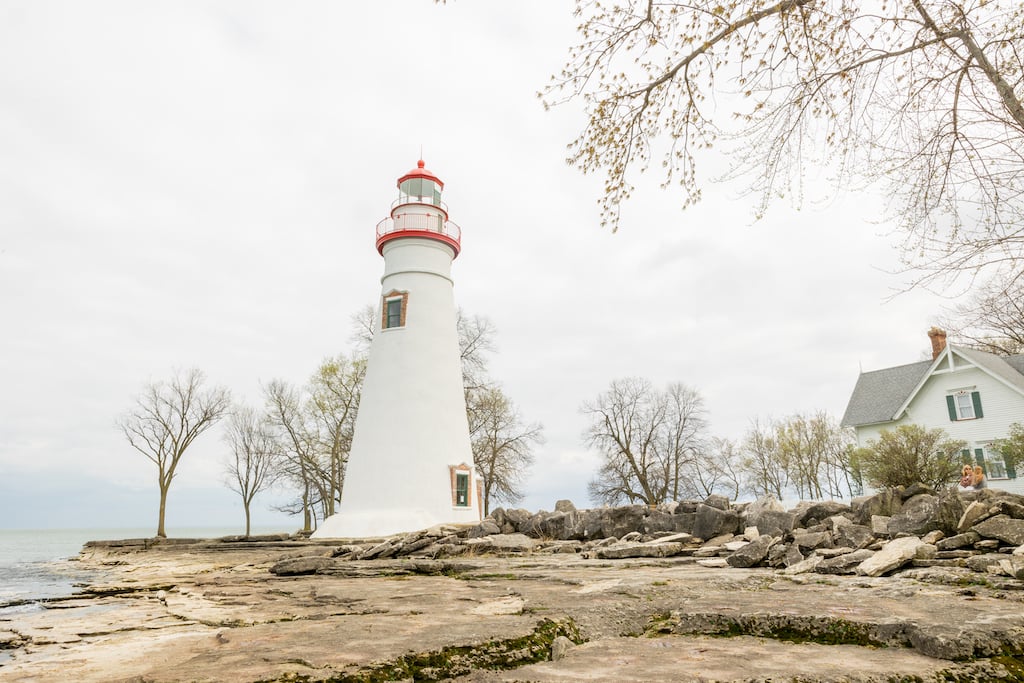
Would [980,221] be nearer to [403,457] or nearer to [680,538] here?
[680,538]

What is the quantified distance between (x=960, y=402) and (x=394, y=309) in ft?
84.9

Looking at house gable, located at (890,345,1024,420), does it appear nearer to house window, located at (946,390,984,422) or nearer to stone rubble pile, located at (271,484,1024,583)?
house window, located at (946,390,984,422)

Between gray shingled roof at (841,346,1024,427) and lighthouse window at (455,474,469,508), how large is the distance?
832 inches

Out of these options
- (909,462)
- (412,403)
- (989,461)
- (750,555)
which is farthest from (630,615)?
(989,461)

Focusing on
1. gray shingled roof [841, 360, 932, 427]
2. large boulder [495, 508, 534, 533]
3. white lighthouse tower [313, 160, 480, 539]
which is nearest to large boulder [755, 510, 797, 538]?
large boulder [495, 508, 534, 533]

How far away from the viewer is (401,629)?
12.2 ft

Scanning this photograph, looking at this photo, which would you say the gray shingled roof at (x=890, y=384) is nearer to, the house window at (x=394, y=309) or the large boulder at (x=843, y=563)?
the house window at (x=394, y=309)

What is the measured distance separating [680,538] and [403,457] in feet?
39.2

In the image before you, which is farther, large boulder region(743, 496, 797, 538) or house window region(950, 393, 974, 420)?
house window region(950, 393, 974, 420)

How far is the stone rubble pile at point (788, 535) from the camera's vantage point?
21.7 feet

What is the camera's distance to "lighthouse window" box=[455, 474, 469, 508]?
20.8m

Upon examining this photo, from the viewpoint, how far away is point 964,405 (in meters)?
27.5

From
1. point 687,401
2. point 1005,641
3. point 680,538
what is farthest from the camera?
point 687,401

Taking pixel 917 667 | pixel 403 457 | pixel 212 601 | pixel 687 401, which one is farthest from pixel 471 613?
pixel 687 401
